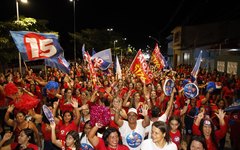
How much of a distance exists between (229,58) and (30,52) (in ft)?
61.7

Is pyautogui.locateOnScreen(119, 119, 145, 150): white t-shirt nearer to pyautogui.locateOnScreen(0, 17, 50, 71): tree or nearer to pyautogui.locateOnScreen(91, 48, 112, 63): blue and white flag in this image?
pyautogui.locateOnScreen(91, 48, 112, 63): blue and white flag

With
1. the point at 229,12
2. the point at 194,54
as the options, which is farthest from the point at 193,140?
the point at 229,12

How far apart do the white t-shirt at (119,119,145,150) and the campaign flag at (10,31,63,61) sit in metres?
4.35

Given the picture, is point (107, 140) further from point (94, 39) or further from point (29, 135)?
point (94, 39)

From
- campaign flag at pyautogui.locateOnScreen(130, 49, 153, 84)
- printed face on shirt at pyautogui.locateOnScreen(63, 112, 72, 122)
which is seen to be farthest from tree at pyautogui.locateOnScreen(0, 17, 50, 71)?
printed face on shirt at pyautogui.locateOnScreen(63, 112, 72, 122)

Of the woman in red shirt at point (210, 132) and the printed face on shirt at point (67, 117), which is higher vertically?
the printed face on shirt at point (67, 117)

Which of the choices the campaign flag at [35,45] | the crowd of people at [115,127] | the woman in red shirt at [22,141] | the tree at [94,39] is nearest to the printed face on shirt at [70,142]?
the crowd of people at [115,127]

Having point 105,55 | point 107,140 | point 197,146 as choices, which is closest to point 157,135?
point 197,146

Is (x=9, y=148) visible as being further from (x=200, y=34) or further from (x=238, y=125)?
(x=200, y=34)

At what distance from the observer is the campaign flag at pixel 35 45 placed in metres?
7.73

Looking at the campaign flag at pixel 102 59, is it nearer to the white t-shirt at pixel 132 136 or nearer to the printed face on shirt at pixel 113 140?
the white t-shirt at pixel 132 136

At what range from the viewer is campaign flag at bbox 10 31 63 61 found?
25.3ft

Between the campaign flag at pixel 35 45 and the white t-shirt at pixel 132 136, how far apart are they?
4347 mm

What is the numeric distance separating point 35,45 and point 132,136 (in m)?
4.78
